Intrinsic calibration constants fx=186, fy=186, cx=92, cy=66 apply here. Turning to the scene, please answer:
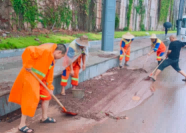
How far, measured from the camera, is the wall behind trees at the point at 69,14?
26.9 ft

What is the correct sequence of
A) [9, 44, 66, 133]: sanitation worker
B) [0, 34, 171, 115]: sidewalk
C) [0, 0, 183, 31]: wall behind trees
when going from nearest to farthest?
[9, 44, 66, 133]: sanitation worker, [0, 34, 171, 115]: sidewalk, [0, 0, 183, 31]: wall behind trees

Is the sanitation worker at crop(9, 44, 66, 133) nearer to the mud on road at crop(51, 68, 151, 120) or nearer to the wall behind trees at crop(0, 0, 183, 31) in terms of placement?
the mud on road at crop(51, 68, 151, 120)

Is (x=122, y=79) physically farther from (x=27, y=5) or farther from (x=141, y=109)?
(x=27, y=5)

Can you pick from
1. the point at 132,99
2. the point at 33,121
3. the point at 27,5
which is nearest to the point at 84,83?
the point at 132,99

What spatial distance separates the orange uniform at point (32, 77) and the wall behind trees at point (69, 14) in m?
6.37

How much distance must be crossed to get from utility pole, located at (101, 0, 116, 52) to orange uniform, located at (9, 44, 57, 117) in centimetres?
545

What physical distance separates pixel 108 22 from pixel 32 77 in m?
5.80

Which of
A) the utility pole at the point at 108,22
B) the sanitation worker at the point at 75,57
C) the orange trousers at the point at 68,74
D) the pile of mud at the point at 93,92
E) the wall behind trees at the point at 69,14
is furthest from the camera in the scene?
the wall behind trees at the point at 69,14

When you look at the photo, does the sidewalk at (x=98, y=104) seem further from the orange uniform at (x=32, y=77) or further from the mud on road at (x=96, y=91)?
the orange uniform at (x=32, y=77)

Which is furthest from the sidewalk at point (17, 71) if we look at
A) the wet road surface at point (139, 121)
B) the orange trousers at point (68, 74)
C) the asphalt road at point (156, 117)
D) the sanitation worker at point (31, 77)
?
the asphalt road at point (156, 117)

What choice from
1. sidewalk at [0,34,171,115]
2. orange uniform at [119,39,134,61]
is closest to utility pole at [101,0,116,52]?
sidewalk at [0,34,171,115]

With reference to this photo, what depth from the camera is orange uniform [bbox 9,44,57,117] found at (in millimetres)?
2385

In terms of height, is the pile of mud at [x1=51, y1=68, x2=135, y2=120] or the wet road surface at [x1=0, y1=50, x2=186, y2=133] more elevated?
the pile of mud at [x1=51, y1=68, x2=135, y2=120]

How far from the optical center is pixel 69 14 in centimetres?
1138
